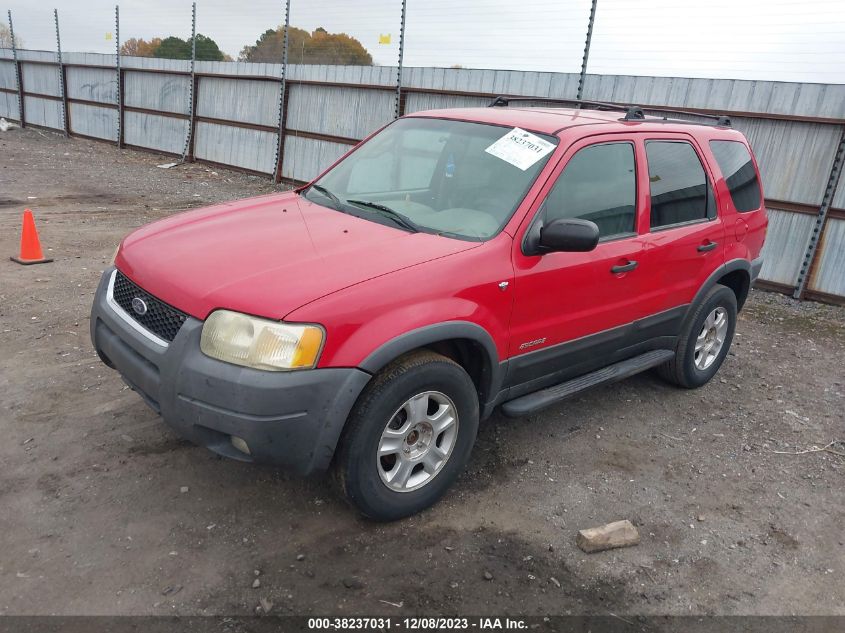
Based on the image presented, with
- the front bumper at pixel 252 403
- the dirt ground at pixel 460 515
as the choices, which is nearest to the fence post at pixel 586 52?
the dirt ground at pixel 460 515

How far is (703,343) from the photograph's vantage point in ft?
16.7

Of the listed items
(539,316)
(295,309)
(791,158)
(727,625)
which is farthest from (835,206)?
(295,309)

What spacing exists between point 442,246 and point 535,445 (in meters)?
1.61

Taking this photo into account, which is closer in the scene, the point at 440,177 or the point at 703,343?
the point at 440,177

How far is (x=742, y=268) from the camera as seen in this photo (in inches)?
197

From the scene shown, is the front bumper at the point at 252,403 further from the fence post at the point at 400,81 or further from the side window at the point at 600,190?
the fence post at the point at 400,81

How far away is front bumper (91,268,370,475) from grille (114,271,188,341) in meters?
0.09

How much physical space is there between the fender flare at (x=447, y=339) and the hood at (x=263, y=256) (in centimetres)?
31

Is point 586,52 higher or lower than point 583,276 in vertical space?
higher

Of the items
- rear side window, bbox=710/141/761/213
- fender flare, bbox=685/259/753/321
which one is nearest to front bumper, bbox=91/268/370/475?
fender flare, bbox=685/259/753/321

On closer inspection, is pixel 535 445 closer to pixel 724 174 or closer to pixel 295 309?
pixel 295 309

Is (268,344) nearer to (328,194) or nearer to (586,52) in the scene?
(328,194)

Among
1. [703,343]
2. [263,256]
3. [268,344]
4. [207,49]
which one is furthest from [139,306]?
[207,49]

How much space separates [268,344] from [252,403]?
0.24 metres
